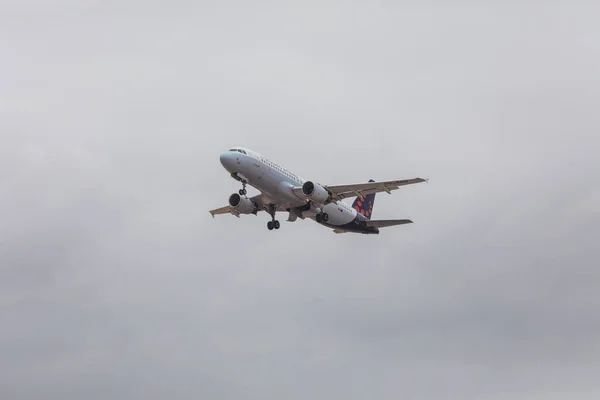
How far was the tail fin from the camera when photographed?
102688mm

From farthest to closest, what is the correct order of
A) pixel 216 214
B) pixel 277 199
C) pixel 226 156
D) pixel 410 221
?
pixel 216 214 → pixel 410 221 → pixel 277 199 → pixel 226 156

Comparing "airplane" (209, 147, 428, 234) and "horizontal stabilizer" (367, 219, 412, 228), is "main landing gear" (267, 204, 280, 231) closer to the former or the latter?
"airplane" (209, 147, 428, 234)

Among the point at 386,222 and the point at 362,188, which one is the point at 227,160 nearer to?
the point at 362,188

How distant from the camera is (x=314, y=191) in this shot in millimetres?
86125

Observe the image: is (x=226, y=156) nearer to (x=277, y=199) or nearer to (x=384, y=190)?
(x=277, y=199)

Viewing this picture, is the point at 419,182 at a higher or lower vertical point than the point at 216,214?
lower

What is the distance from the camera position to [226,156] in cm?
8200

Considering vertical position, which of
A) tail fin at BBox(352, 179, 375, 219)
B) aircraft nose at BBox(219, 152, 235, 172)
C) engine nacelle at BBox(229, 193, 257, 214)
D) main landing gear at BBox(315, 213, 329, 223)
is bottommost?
aircraft nose at BBox(219, 152, 235, 172)

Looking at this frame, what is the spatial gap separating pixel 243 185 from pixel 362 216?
59.2ft

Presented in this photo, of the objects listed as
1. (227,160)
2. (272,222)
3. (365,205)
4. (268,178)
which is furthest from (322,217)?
(227,160)

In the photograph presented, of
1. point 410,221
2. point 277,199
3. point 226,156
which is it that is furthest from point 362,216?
point 226,156

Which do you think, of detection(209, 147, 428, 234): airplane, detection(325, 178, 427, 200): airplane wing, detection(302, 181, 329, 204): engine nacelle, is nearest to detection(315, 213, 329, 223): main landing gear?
detection(209, 147, 428, 234): airplane

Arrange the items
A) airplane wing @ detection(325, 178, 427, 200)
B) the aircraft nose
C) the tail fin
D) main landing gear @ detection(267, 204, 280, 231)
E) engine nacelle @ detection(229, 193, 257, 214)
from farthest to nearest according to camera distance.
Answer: the tail fin, main landing gear @ detection(267, 204, 280, 231), engine nacelle @ detection(229, 193, 257, 214), airplane wing @ detection(325, 178, 427, 200), the aircraft nose

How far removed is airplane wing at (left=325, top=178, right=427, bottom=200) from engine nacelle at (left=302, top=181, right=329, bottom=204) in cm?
98
